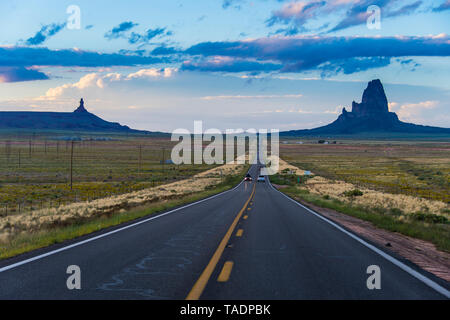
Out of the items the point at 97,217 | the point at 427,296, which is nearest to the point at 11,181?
the point at 97,217

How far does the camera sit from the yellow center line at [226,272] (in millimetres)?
6770

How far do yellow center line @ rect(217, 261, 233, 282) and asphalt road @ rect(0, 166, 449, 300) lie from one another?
17 millimetres

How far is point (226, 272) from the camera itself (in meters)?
7.23

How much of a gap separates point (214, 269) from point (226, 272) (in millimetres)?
307

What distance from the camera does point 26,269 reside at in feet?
24.1

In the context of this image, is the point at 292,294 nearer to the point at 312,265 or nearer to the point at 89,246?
the point at 312,265

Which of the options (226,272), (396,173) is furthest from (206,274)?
(396,173)

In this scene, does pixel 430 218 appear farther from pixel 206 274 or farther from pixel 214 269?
pixel 206 274

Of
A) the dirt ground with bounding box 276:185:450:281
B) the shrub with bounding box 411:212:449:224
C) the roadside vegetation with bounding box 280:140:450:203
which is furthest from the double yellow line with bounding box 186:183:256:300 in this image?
the roadside vegetation with bounding box 280:140:450:203

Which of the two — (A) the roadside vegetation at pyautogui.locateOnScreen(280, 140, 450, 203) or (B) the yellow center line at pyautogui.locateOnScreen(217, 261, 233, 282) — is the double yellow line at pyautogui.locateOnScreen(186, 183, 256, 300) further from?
(A) the roadside vegetation at pyautogui.locateOnScreen(280, 140, 450, 203)

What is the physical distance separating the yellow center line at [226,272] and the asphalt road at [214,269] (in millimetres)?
17

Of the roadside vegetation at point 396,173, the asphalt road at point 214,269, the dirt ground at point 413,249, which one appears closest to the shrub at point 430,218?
the dirt ground at point 413,249

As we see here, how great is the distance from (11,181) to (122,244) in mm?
56712

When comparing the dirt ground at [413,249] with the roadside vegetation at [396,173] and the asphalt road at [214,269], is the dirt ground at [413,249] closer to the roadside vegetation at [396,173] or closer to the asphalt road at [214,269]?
the asphalt road at [214,269]
